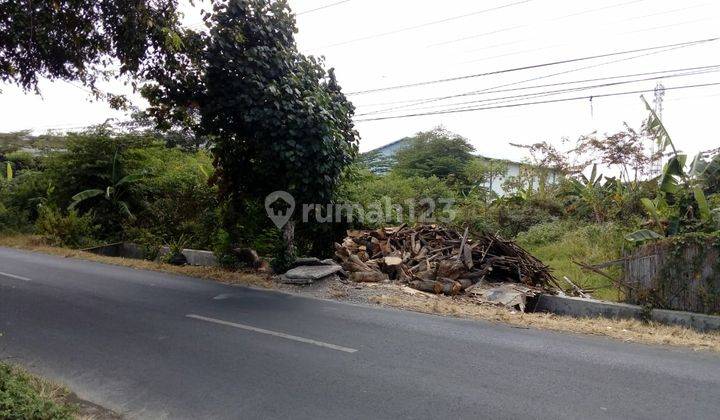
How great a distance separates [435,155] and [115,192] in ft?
49.8

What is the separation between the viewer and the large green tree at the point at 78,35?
841 cm

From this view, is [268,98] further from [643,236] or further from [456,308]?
[643,236]

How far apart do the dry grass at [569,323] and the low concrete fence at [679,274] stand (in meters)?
0.82

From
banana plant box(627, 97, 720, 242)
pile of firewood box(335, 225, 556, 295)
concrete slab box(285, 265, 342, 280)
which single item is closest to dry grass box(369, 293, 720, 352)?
pile of firewood box(335, 225, 556, 295)

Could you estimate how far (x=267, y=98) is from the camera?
10508mm

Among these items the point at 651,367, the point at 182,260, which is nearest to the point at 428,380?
the point at 651,367

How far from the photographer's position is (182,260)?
15.2m

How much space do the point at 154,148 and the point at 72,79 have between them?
10169 mm

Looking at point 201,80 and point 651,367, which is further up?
point 201,80

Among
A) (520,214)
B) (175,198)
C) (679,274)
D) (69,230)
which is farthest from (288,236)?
(69,230)

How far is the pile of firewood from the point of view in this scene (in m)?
11.3

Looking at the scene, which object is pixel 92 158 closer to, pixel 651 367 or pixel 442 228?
pixel 442 228

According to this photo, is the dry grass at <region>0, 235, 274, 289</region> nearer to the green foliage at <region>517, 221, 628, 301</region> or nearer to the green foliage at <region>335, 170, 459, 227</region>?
the green foliage at <region>335, 170, 459, 227</region>

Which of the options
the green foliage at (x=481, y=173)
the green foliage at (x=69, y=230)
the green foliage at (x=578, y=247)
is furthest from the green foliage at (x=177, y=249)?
the green foliage at (x=481, y=173)
